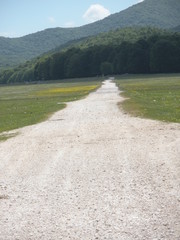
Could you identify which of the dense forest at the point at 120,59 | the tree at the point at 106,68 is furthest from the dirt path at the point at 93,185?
the tree at the point at 106,68

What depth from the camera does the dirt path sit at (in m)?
8.78

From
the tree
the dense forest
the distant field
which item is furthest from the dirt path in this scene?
the tree

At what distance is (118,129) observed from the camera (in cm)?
2145

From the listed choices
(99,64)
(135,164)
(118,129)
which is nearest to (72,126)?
(118,129)

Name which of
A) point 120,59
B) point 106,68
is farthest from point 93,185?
point 106,68

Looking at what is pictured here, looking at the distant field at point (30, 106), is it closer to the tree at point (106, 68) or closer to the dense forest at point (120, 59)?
the dense forest at point (120, 59)

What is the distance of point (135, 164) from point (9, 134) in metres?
11.2

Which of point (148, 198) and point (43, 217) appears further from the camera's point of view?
point (148, 198)

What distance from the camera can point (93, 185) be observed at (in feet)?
38.9

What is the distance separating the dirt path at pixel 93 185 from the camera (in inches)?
346

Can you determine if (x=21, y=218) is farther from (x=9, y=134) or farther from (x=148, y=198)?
(x=9, y=134)

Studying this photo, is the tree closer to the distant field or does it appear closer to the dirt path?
the distant field

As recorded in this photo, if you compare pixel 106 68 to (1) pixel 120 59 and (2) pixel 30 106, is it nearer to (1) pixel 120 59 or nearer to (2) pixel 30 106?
(1) pixel 120 59

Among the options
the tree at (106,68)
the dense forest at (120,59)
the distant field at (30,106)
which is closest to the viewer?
the distant field at (30,106)
